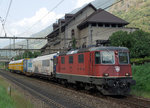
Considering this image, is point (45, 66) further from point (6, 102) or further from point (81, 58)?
point (6, 102)

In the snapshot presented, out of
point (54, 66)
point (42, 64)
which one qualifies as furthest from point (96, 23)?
point (54, 66)

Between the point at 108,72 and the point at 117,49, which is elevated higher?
the point at 117,49

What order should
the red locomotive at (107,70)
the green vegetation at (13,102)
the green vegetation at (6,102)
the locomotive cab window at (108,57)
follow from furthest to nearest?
the locomotive cab window at (108,57) < the red locomotive at (107,70) < the green vegetation at (13,102) < the green vegetation at (6,102)

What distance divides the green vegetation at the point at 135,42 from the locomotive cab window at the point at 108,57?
20329 mm

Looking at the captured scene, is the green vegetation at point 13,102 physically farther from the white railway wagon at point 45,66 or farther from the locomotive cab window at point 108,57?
the white railway wagon at point 45,66

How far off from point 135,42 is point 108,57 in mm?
22153

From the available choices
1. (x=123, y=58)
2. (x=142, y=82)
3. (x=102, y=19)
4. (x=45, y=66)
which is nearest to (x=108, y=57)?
(x=123, y=58)

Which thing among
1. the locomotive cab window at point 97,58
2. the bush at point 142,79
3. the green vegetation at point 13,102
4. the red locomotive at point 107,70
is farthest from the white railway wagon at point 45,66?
the green vegetation at point 13,102

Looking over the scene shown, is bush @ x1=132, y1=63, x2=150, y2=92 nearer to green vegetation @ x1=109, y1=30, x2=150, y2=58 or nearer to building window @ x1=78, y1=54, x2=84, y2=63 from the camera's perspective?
building window @ x1=78, y1=54, x2=84, y2=63

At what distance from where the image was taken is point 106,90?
1275 centimetres

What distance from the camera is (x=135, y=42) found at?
3388cm

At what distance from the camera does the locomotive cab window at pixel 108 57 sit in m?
13.1

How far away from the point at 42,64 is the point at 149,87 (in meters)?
16.6

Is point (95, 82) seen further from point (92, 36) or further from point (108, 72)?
point (92, 36)
